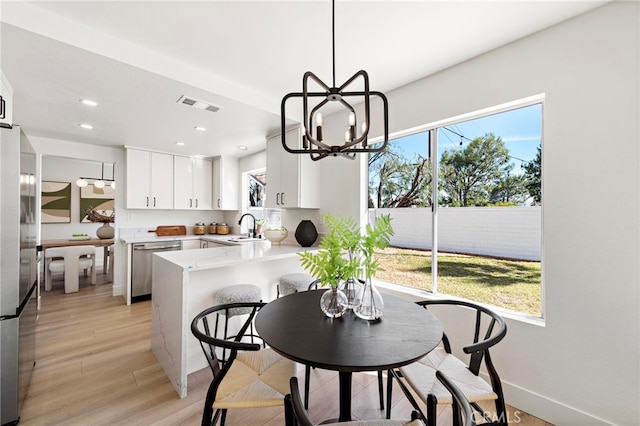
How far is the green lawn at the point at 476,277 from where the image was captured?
6.55 feet

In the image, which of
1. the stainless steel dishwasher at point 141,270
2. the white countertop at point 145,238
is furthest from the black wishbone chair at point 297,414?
the stainless steel dishwasher at point 141,270

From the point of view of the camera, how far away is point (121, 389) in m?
2.01

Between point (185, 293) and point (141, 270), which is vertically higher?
point (185, 293)

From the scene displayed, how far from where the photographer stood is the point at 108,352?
8.32ft

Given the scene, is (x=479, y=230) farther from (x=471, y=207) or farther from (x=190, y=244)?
(x=190, y=244)

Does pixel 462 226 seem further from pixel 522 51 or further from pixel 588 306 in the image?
pixel 522 51

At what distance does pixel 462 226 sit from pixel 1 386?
3284mm

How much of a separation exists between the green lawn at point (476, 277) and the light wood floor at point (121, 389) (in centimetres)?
75

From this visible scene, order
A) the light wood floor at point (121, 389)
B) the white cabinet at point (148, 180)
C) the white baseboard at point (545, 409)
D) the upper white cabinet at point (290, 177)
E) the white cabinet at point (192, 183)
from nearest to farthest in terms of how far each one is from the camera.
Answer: the white baseboard at point (545, 409)
the light wood floor at point (121, 389)
the upper white cabinet at point (290, 177)
the white cabinet at point (148, 180)
the white cabinet at point (192, 183)

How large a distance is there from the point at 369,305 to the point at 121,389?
79.3 inches

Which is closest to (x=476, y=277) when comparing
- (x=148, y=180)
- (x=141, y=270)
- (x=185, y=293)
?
(x=185, y=293)

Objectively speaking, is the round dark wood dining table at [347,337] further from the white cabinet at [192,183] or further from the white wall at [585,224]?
the white cabinet at [192,183]

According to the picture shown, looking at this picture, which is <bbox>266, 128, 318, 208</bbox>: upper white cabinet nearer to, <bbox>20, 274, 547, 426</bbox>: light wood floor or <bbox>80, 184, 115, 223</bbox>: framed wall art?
<bbox>20, 274, 547, 426</bbox>: light wood floor

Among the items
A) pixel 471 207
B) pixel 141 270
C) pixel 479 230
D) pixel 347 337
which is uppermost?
pixel 471 207
